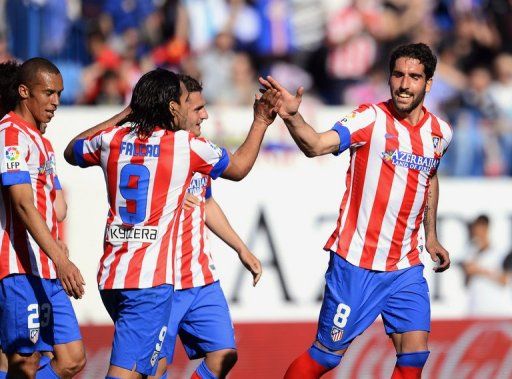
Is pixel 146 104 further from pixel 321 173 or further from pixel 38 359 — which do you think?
pixel 321 173

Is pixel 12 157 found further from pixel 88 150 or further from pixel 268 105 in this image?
pixel 268 105

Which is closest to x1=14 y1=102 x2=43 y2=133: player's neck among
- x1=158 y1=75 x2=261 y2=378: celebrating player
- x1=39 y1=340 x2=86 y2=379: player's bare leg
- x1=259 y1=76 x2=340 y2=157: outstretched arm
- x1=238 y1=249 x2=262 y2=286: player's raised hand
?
x1=158 y1=75 x2=261 y2=378: celebrating player

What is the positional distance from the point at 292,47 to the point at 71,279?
21.7 ft

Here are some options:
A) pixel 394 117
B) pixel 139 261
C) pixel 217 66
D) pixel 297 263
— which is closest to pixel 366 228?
pixel 394 117

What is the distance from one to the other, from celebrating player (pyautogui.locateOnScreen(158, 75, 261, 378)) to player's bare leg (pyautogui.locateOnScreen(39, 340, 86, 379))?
661mm

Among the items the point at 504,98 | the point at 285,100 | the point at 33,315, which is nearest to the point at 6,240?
the point at 33,315

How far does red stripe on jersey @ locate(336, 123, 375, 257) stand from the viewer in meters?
6.55

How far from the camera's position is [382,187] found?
654 cm

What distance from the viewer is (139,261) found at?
19.2ft

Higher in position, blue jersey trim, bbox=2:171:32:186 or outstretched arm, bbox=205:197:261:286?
blue jersey trim, bbox=2:171:32:186

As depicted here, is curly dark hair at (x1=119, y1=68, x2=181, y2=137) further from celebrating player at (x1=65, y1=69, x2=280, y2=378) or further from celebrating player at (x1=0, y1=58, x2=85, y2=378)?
celebrating player at (x1=0, y1=58, x2=85, y2=378)

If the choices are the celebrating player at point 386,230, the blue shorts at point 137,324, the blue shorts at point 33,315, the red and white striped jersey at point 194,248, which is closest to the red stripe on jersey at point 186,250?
the red and white striped jersey at point 194,248

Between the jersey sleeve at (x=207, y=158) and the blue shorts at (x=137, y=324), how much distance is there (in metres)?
0.70

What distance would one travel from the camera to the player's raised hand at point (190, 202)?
7.01 metres
